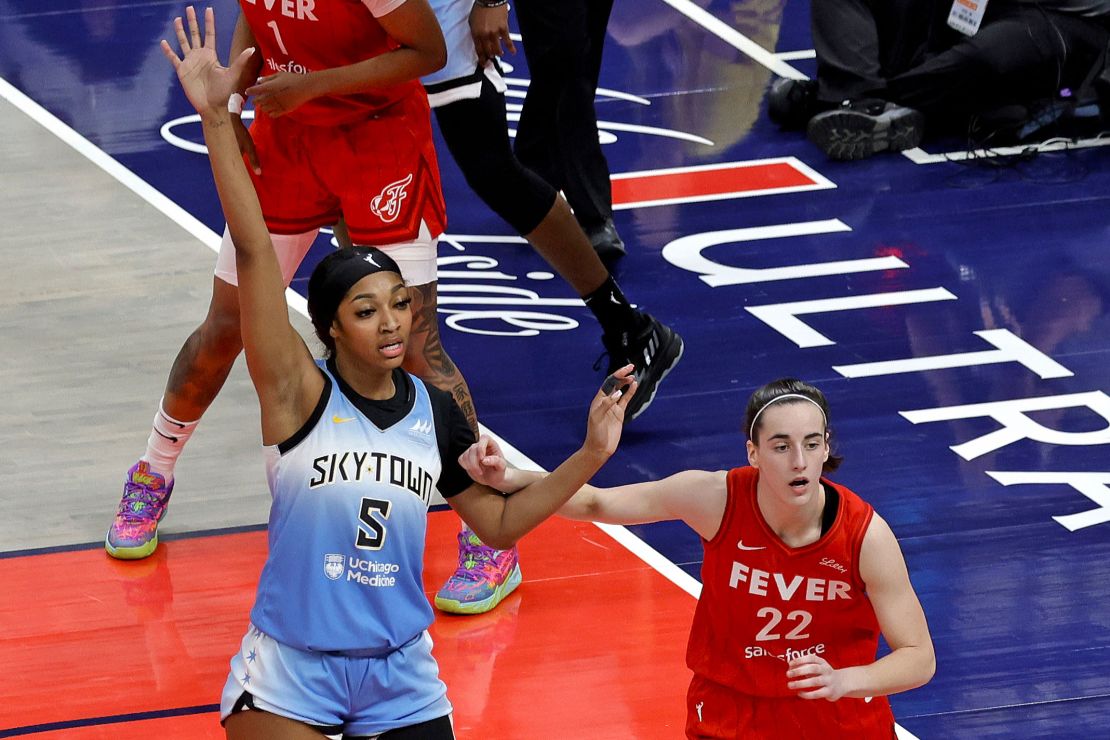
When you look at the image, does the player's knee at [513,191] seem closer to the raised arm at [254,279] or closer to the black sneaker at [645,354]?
the black sneaker at [645,354]

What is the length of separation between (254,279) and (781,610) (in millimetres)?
1271

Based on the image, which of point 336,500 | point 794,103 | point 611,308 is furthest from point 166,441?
point 794,103

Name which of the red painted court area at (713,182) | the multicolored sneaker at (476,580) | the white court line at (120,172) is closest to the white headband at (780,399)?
the multicolored sneaker at (476,580)

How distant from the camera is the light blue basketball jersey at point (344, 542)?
366 centimetres

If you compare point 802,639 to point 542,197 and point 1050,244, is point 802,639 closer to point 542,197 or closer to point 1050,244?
point 542,197

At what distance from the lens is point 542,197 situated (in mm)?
6000

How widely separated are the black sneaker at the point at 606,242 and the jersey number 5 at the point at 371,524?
4.05 meters

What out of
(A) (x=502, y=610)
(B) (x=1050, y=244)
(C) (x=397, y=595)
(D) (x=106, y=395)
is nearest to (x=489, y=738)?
(A) (x=502, y=610)

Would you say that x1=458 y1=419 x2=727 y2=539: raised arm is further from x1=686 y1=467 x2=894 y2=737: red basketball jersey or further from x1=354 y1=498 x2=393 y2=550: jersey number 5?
x1=354 y1=498 x2=393 y2=550: jersey number 5

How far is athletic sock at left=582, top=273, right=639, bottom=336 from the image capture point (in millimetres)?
6238

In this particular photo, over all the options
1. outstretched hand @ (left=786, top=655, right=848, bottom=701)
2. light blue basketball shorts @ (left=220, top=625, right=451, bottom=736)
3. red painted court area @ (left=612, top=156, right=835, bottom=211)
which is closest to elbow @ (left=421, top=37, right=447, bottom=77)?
light blue basketball shorts @ (left=220, top=625, right=451, bottom=736)

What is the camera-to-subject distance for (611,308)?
6.27 metres

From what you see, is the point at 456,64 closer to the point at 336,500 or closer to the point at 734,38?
the point at 336,500

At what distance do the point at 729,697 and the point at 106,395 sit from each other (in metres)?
3.39
